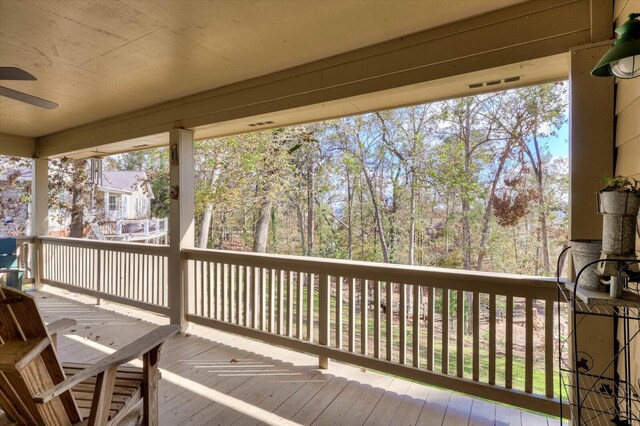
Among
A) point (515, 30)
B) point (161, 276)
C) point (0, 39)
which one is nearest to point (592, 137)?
point (515, 30)

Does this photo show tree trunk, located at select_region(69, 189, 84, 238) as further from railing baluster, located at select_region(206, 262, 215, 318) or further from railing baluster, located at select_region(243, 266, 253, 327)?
railing baluster, located at select_region(243, 266, 253, 327)

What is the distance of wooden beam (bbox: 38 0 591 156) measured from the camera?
6.23ft

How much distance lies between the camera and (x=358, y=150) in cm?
896

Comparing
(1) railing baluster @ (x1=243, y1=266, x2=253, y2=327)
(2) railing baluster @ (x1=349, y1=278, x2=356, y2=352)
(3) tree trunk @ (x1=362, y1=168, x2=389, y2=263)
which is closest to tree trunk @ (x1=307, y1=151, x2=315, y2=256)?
(3) tree trunk @ (x1=362, y1=168, x2=389, y2=263)

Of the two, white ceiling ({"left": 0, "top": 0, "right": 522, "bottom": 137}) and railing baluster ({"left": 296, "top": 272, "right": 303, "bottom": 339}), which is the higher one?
white ceiling ({"left": 0, "top": 0, "right": 522, "bottom": 137})

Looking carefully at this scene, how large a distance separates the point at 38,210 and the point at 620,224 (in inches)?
287

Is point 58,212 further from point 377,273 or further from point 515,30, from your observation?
point 515,30

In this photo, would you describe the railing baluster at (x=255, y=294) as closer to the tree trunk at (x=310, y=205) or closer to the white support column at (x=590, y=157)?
the white support column at (x=590, y=157)

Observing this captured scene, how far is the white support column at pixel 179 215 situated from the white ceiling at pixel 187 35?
0.62 metres

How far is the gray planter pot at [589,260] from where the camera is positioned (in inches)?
49.3

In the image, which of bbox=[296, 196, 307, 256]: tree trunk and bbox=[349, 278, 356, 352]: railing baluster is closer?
bbox=[349, 278, 356, 352]: railing baluster

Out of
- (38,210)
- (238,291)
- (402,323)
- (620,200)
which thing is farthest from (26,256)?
(620,200)

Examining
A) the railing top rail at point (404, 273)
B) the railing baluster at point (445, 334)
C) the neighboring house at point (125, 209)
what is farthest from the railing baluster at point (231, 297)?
the neighboring house at point (125, 209)

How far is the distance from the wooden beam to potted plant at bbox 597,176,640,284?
1.15 meters
